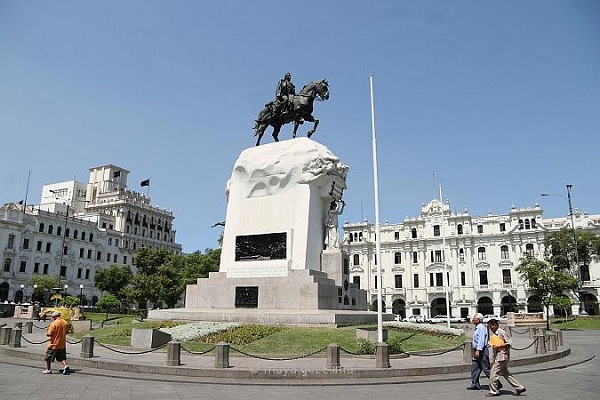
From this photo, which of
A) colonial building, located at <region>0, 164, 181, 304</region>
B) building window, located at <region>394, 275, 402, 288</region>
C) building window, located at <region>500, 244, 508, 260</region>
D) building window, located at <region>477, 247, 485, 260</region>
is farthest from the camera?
building window, located at <region>394, 275, 402, 288</region>

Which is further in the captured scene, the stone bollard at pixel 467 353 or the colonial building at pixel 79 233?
the colonial building at pixel 79 233

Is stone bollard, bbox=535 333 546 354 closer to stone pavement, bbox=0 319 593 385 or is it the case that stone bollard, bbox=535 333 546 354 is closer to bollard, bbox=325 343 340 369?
stone pavement, bbox=0 319 593 385

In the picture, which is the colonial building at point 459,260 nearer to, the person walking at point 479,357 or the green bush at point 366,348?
the green bush at point 366,348

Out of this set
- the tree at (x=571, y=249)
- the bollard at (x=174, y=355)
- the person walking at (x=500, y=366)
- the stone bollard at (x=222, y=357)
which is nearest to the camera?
the person walking at (x=500, y=366)

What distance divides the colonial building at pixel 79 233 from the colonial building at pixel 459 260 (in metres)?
41.5

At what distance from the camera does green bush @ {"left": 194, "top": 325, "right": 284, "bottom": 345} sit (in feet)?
56.8

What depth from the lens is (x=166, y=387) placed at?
11375 mm

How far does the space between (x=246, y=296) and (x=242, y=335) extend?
16.4ft

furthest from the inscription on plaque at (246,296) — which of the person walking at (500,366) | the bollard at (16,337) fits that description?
the person walking at (500,366)

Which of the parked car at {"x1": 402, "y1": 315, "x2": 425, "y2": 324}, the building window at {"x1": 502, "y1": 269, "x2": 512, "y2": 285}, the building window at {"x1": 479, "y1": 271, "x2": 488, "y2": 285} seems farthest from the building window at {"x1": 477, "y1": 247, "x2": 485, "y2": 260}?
the parked car at {"x1": 402, "y1": 315, "x2": 425, "y2": 324}

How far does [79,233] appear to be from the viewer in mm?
82062

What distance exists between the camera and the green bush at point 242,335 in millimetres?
17312

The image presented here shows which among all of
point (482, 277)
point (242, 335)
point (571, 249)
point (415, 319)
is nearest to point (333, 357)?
point (242, 335)

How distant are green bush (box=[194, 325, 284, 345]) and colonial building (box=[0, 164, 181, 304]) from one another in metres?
45.2
